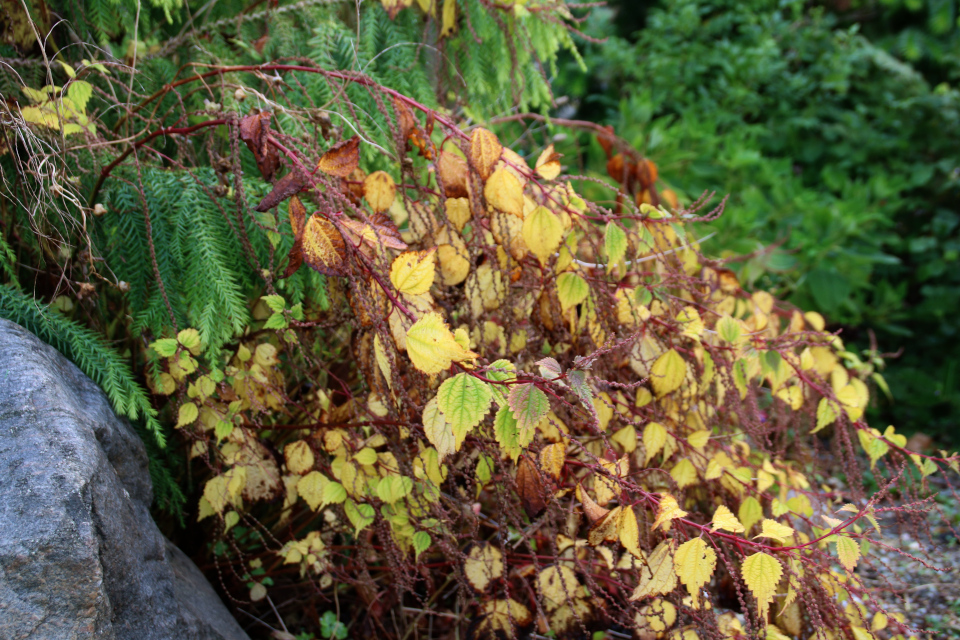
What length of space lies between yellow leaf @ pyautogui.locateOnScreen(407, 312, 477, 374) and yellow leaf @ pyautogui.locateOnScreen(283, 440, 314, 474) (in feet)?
2.01

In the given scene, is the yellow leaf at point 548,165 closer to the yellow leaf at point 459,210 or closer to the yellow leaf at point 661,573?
the yellow leaf at point 459,210

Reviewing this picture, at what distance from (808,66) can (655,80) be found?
102 cm

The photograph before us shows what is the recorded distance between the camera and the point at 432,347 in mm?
942

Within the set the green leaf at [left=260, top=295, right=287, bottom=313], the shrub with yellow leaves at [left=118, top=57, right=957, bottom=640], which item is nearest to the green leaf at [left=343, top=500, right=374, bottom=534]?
the shrub with yellow leaves at [left=118, top=57, right=957, bottom=640]

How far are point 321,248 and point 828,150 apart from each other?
142 inches

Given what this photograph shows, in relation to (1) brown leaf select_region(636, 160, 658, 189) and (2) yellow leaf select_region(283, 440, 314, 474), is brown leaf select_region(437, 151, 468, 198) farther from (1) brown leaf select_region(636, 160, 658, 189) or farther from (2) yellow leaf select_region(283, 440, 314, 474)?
(1) brown leaf select_region(636, 160, 658, 189)

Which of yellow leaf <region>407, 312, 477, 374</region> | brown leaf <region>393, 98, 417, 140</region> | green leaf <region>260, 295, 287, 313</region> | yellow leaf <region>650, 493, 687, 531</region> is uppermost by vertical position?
brown leaf <region>393, 98, 417, 140</region>

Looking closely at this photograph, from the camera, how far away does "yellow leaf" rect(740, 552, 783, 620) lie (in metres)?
1.02

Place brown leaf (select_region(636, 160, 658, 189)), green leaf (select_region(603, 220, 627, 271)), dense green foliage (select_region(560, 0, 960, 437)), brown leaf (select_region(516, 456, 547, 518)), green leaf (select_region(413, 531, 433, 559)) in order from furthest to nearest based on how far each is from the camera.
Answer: dense green foliage (select_region(560, 0, 960, 437))
brown leaf (select_region(636, 160, 658, 189))
green leaf (select_region(413, 531, 433, 559))
green leaf (select_region(603, 220, 627, 271))
brown leaf (select_region(516, 456, 547, 518))

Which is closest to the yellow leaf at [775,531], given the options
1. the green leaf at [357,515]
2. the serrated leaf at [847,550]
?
the serrated leaf at [847,550]

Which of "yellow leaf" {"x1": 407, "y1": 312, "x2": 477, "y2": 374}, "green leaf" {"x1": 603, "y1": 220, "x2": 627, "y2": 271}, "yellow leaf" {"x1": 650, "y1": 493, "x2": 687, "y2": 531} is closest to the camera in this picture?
"yellow leaf" {"x1": 407, "y1": 312, "x2": 477, "y2": 374}

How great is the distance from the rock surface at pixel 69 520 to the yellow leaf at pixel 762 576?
3.30 feet

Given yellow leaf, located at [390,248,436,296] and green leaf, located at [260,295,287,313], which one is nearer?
yellow leaf, located at [390,248,436,296]

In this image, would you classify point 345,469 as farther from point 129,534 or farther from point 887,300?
point 887,300
